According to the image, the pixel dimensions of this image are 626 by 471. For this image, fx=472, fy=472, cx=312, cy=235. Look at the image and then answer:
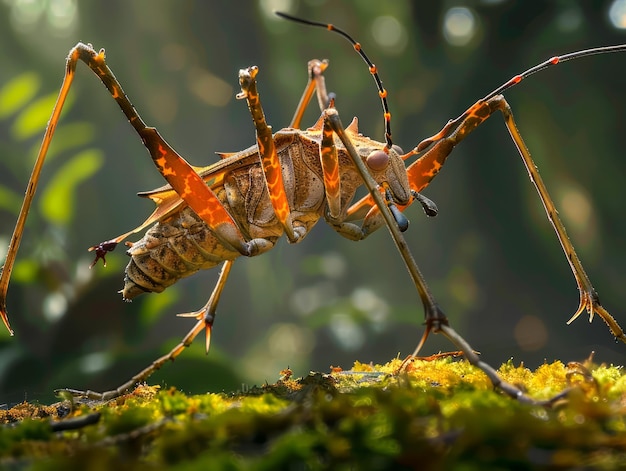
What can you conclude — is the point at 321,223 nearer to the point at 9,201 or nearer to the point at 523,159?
the point at 9,201

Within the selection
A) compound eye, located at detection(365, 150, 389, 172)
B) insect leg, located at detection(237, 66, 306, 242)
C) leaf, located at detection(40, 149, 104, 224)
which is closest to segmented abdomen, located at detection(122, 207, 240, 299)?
insect leg, located at detection(237, 66, 306, 242)

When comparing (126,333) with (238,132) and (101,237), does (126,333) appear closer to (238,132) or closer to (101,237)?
(101,237)

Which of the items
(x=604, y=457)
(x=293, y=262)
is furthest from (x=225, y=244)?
(x=293, y=262)

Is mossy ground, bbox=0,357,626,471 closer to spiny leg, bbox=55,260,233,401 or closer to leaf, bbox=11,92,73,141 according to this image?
spiny leg, bbox=55,260,233,401

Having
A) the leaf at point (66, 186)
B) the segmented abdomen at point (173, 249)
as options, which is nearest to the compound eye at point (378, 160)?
the segmented abdomen at point (173, 249)

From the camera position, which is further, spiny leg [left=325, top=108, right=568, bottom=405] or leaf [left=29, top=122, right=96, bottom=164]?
leaf [left=29, top=122, right=96, bottom=164]

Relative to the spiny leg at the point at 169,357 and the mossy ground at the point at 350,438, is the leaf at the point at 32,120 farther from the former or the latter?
the mossy ground at the point at 350,438
